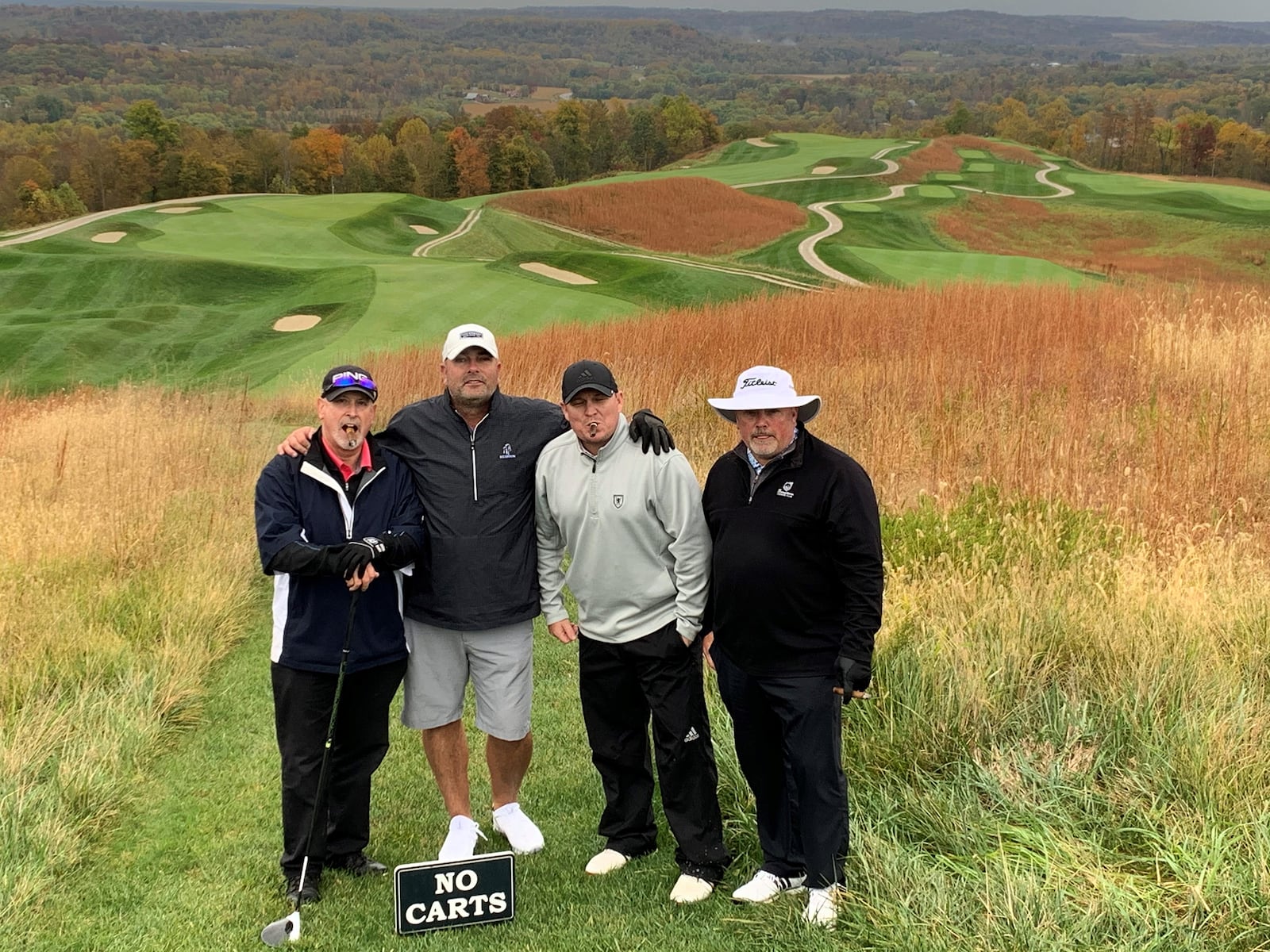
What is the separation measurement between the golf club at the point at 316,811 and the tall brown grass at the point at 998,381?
4875 mm

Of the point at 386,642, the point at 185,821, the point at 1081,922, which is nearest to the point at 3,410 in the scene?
the point at 185,821

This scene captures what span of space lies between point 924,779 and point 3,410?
14.1m

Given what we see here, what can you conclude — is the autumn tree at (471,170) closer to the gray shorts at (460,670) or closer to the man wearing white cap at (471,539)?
the man wearing white cap at (471,539)

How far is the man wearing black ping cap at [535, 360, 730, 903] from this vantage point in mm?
4297

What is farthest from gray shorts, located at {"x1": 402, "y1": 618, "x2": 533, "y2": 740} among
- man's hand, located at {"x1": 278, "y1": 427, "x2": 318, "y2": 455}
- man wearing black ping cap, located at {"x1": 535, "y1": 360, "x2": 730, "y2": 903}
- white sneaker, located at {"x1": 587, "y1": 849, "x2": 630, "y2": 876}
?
man's hand, located at {"x1": 278, "y1": 427, "x2": 318, "y2": 455}

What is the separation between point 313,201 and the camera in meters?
48.9

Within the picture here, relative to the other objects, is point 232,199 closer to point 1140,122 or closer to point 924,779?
point 924,779

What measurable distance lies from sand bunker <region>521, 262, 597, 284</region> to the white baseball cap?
2562 cm

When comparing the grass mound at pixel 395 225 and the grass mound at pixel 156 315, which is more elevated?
→ the grass mound at pixel 156 315

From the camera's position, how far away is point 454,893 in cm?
432

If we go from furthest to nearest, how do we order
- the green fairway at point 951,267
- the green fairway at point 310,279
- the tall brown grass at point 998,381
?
the green fairway at point 951,267, the green fairway at point 310,279, the tall brown grass at point 998,381

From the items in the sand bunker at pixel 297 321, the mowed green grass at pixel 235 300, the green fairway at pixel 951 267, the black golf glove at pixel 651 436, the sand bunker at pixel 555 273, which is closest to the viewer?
the black golf glove at pixel 651 436

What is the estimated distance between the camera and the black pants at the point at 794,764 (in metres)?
4.06

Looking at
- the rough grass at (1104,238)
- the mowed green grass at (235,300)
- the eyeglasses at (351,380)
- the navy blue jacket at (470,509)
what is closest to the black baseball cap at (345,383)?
the eyeglasses at (351,380)
